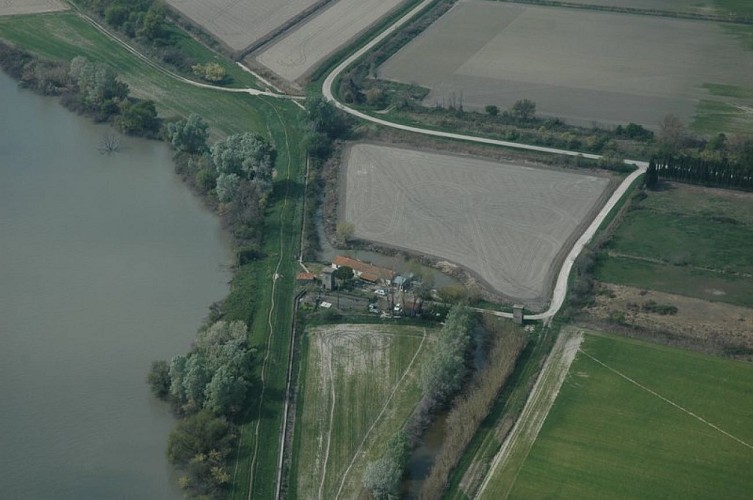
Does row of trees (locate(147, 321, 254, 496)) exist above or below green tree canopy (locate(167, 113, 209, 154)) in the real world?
below

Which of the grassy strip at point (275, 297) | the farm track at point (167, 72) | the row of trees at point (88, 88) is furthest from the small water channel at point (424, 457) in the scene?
the farm track at point (167, 72)

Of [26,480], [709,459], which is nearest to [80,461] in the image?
[26,480]

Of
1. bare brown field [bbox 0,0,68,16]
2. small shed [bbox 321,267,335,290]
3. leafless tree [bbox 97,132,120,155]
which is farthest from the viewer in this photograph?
bare brown field [bbox 0,0,68,16]

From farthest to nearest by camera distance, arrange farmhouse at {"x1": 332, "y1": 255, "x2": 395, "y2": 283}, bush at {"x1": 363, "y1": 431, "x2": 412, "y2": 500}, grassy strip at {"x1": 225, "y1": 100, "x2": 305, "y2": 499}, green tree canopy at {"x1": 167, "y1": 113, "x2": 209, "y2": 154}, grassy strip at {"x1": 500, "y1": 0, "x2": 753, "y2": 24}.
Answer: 1. grassy strip at {"x1": 500, "y1": 0, "x2": 753, "y2": 24}
2. green tree canopy at {"x1": 167, "y1": 113, "x2": 209, "y2": 154}
3. farmhouse at {"x1": 332, "y1": 255, "x2": 395, "y2": 283}
4. grassy strip at {"x1": 225, "y1": 100, "x2": 305, "y2": 499}
5. bush at {"x1": 363, "y1": 431, "x2": 412, "y2": 500}

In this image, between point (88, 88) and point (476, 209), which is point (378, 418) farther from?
point (88, 88)

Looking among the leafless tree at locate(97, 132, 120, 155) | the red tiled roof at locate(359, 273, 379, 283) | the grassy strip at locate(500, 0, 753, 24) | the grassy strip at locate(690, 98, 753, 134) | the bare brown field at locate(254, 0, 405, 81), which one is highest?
the grassy strip at locate(500, 0, 753, 24)

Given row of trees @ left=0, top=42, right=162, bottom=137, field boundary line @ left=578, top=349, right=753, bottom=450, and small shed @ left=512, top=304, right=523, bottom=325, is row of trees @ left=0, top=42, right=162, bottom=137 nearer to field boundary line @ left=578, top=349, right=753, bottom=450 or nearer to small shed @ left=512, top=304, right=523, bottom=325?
small shed @ left=512, top=304, right=523, bottom=325

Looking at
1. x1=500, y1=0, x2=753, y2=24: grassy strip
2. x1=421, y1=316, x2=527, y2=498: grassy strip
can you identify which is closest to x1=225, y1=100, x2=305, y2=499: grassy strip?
x1=421, y1=316, x2=527, y2=498: grassy strip
